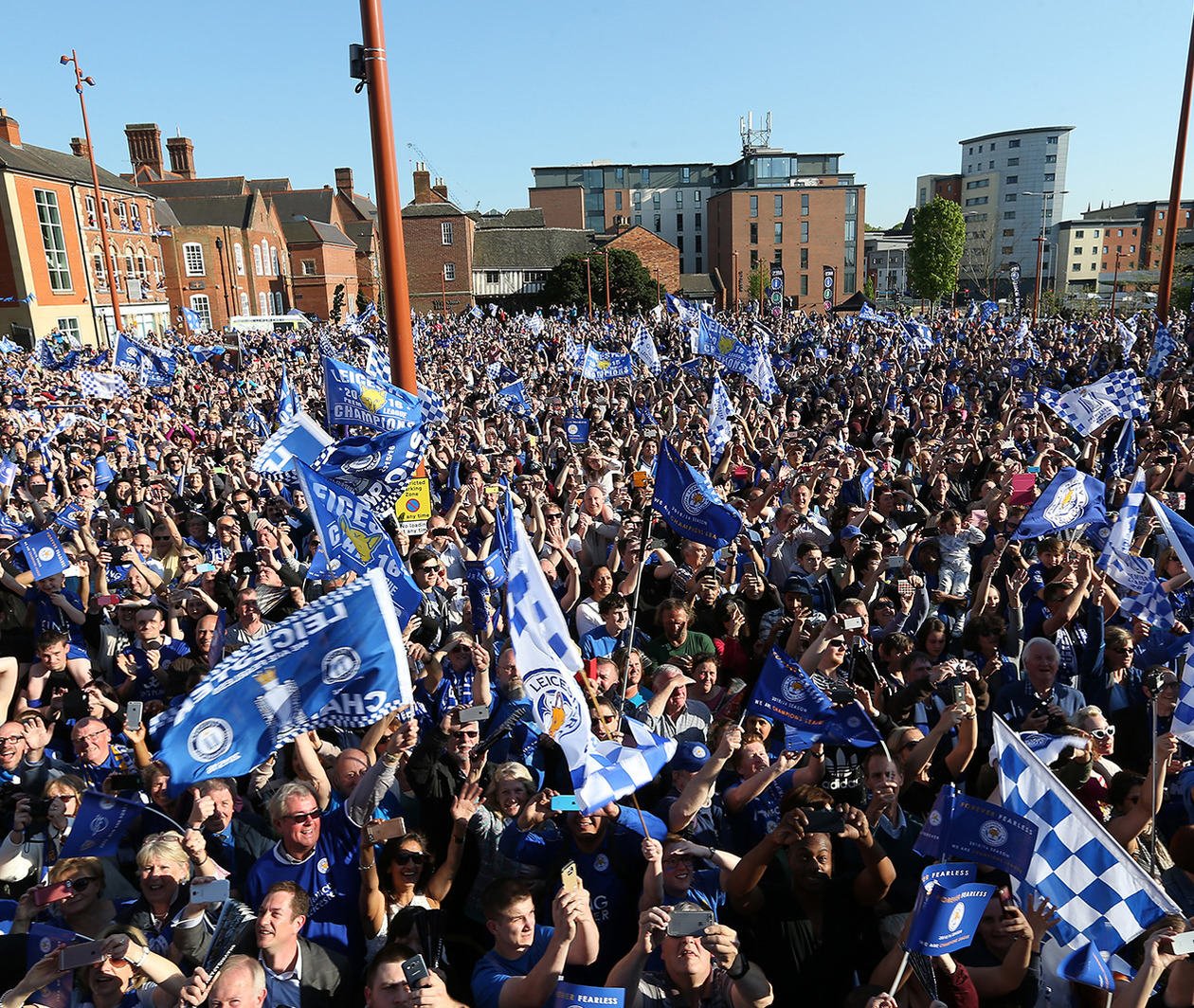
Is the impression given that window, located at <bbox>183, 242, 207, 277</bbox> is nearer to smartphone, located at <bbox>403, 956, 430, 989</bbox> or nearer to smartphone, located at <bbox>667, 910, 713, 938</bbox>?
smartphone, located at <bbox>403, 956, 430, 989</bbox>

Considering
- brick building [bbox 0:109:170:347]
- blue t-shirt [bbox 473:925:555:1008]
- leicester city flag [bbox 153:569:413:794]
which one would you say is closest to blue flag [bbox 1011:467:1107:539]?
blue t-shirt [bbox 473:925:555:1008]

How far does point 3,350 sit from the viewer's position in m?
31.1

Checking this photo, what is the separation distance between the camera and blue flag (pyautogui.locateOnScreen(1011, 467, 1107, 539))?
721cm

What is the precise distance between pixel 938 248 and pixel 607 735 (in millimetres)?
74517

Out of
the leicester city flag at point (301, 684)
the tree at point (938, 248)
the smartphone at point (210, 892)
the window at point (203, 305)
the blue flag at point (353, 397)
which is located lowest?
the smartphone at point (210, 892)

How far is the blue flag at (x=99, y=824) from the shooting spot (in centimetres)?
381

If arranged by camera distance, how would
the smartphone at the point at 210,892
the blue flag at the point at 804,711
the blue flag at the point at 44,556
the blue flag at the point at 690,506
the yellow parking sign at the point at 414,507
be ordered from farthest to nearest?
the yellow parking sign at the point at 414,507
the blue flag at the point at 690,506
the blue flag at the point at 44,556
the blue flag at the point at 804,711
the smartphone at the point at 210,892

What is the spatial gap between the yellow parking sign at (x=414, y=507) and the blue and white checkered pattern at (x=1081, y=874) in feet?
18.9

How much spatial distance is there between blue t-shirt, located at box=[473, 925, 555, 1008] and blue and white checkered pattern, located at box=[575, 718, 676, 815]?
0.55 m

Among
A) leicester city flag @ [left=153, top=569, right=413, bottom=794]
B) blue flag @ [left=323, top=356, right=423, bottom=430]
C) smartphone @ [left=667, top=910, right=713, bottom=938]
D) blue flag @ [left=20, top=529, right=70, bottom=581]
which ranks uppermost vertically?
blue flag @ [left=323, top=356, right=423, bottom=430]

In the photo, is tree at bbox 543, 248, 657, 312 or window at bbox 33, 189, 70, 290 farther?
tree at bbox 543, 248, 657, 312

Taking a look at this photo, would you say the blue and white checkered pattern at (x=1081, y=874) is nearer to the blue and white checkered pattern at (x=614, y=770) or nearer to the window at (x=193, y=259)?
the blue and white checkered pattern at (x=614, y=770)

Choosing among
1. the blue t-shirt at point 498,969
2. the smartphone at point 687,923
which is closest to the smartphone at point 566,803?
the blue t-shirt at point 498,969

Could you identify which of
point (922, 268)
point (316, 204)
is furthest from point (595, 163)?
point (922, 268)
